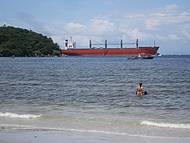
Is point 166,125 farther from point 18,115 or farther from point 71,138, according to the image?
point 18,115

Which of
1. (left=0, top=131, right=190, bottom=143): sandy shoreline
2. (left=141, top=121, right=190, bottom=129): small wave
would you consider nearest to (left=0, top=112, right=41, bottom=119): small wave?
(left=0, top=131, right=190, bottom=143): sandy shoreline

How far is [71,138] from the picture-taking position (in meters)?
15.3

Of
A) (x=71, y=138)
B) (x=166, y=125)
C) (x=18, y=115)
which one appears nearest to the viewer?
(x=71, y=138)

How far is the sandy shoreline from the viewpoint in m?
14.6

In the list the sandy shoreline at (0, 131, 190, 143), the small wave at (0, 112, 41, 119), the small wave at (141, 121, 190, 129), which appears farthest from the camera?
the small wave at (0, 112, 41, 119)

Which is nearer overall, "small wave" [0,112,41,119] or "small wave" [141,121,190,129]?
"small wave" [141,121,190,129]

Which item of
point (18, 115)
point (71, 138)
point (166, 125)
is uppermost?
point (71, 138)

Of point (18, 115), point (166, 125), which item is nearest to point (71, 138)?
point (166, 125)

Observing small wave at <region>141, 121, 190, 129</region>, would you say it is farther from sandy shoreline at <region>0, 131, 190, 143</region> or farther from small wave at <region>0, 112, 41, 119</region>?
small wave at <region>0, 112, 41, 119</region>

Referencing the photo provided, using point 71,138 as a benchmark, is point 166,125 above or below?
below

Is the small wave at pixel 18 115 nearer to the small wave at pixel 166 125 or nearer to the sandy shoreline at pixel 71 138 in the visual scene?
the sandy shoreline at pixel 71 138

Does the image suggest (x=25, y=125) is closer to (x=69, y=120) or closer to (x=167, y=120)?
(x=69, y=120)

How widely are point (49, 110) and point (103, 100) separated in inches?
250

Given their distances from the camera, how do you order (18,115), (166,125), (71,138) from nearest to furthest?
1. (71,138)
2. (166,125)
3. (18,115)
